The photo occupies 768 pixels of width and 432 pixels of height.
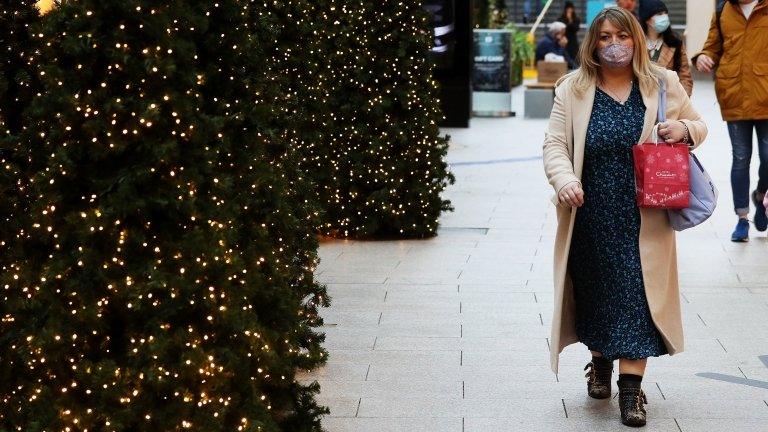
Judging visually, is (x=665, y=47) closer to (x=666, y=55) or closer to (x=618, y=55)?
(x=666, y=55)

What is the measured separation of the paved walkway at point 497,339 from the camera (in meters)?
5.45

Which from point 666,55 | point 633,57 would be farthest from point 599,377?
point 666,55

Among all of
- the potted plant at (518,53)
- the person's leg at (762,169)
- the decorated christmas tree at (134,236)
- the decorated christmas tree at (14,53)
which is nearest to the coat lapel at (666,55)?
the person's leg at (762,169)

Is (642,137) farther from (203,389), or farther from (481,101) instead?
(481,101)

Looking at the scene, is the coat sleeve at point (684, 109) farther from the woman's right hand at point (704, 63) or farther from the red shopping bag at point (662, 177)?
the woman's right hand at point (704, 63)

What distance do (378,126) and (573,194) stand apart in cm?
528

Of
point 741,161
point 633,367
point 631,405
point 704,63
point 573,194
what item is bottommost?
point 741,161

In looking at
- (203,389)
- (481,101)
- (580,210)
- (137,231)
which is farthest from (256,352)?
(481,101)

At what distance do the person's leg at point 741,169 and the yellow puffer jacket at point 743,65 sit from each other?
14 centimetres

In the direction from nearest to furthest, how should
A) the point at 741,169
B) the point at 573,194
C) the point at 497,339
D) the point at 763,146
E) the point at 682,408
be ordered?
the point at 573,194 → the point at 682,408 → the point at 497,339 → the point at 763,146 → the point at 741,169

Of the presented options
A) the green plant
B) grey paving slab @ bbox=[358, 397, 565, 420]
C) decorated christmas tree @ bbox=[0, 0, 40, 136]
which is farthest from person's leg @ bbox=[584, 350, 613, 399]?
the green plant

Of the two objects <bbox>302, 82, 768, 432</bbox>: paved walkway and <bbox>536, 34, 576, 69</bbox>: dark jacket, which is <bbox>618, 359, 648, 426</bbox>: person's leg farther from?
<bbox>536, 34, 576, 69</bbox>: dark jacket

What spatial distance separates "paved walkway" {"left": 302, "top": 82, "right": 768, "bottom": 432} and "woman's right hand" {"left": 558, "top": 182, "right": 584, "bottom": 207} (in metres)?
0.94

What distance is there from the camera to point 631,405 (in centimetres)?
522
